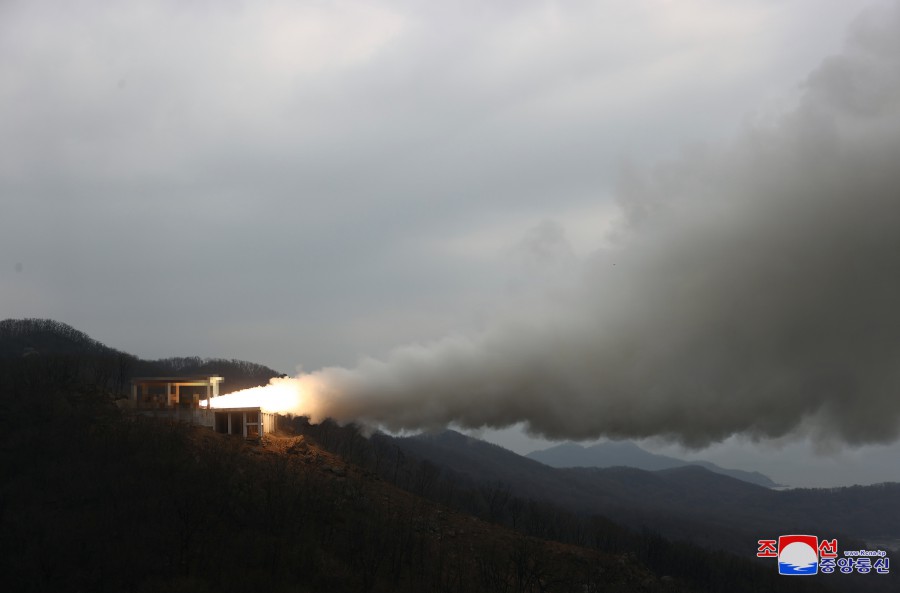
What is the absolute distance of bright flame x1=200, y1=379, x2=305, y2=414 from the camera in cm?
10575

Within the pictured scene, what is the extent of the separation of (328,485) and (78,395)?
155 ft

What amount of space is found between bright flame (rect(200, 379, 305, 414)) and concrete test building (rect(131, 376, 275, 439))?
2.99 ft

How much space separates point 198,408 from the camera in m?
123

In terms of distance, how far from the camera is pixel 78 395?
130750 mm

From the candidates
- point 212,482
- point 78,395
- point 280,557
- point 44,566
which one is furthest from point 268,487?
point 78,395

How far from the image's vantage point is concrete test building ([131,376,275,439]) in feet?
397

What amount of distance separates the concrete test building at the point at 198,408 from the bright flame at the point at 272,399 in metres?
0.91

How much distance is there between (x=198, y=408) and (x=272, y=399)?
16930 millimetres

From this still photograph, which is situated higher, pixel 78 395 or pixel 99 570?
pixel 78 395

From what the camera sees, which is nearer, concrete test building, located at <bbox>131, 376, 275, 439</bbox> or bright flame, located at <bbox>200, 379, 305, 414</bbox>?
bright flame, located at <bbox>200, 379, 305, 414</bbox>

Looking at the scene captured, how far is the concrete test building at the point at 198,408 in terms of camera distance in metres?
121

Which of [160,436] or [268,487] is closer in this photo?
[268,487]

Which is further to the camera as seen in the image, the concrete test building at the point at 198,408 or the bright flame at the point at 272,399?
the concrete test building at the point at 198,408

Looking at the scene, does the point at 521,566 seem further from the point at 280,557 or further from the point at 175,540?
the point at 175,540
